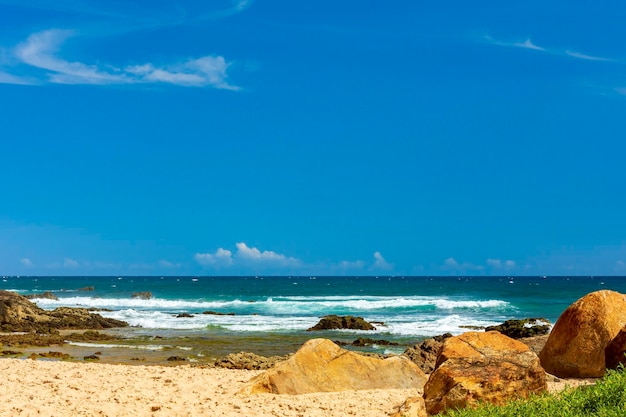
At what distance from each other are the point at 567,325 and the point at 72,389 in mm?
9518

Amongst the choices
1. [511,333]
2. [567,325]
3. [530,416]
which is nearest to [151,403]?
[530,416]

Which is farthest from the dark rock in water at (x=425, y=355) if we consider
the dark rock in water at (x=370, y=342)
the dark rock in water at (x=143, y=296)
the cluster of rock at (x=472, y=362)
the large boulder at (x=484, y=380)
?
the dark rock in water at (x=143, y=296)

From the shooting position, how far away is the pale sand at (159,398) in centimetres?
963

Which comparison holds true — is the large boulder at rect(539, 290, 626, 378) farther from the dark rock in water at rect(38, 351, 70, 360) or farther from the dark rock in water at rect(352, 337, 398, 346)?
the dark rock in water at rect(38, 351, 70, 360)

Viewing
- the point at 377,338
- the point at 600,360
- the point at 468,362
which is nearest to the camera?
the point at 468,362

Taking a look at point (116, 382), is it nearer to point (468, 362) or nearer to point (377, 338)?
point (468, 362)

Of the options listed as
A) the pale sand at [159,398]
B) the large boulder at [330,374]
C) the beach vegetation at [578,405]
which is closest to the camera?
the beach vegetation at [578,405]

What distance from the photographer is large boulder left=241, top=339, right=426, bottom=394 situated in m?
11.3

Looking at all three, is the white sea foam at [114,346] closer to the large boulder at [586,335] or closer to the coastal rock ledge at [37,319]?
the coastal rock ledge at [37,319]

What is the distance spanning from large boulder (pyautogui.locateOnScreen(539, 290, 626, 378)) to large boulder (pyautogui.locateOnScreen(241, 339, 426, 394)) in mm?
2794

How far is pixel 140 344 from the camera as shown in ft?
77.5

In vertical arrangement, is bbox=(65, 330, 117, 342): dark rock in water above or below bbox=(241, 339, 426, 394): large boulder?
below

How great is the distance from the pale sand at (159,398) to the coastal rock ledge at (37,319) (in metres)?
16.2

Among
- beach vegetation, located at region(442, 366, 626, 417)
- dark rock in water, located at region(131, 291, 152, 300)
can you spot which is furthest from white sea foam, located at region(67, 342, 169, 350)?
dark rock in water, located at region(131, 291, 152, 300)
